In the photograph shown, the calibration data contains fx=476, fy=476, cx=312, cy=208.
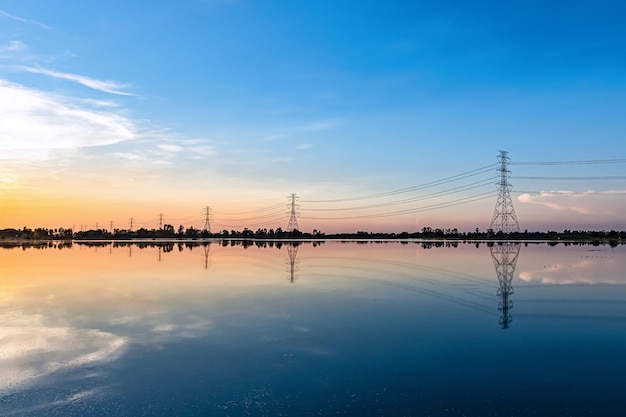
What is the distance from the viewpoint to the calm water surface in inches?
358

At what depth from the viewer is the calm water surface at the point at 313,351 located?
9102mm

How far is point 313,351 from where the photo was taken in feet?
41.5

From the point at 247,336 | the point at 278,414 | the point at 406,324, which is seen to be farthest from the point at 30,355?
the point at 406,324

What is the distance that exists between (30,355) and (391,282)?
19.8 metres

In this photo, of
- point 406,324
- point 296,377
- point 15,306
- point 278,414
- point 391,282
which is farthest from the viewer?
point 391,282

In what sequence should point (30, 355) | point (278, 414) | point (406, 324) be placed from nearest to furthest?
point (278, 414), point (30, 355), point (406, 324)

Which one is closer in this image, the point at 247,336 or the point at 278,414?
the point at 278,414

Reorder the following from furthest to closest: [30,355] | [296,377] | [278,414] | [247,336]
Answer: [247,336] → [30,355] → [296,377] → [278,414]

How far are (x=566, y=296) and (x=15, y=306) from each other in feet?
80.9

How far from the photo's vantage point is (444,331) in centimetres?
1520

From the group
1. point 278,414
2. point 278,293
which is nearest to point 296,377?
point 278,414

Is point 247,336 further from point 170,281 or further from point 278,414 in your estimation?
point 170,281

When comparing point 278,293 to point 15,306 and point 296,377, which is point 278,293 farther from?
point 296,377

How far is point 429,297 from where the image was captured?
73.2 ft
